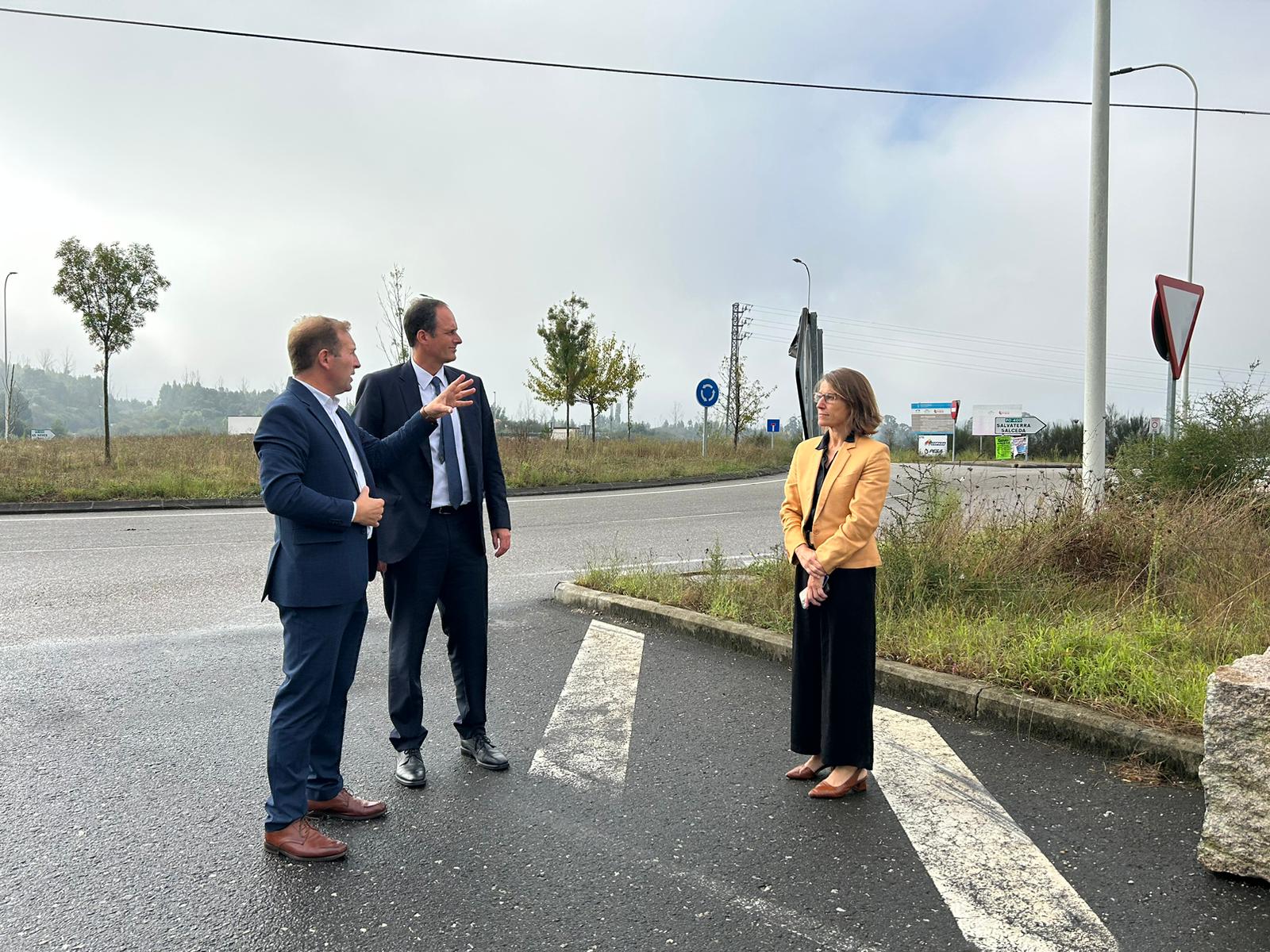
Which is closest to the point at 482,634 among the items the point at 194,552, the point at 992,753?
the point at 992,753

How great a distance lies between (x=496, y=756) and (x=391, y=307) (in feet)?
74.3

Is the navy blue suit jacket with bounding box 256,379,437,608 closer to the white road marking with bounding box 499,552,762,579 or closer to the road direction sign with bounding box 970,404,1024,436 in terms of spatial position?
the white road marking with bounding box 499,552,762,579

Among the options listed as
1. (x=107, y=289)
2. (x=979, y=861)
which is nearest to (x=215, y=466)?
(x=107, y=289)

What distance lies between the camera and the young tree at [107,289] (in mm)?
21062

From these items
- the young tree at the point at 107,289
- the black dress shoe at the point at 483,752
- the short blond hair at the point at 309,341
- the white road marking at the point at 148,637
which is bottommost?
the black dress shoe at the point at 483,752

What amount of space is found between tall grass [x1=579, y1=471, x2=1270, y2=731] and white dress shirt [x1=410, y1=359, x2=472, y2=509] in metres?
2.86

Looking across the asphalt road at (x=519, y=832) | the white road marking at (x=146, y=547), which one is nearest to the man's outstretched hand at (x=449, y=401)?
the asphalt road at (x=519, y=832)

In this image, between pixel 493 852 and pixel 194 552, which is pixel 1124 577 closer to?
pixel 493 852

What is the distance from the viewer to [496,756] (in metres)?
4.14

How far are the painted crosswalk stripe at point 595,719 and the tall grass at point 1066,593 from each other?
0.97 meters

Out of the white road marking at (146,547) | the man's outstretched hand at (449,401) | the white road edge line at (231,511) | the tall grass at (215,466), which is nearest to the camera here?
the man's outstretched hand at (449,401)

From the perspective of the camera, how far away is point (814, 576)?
3.93 metres

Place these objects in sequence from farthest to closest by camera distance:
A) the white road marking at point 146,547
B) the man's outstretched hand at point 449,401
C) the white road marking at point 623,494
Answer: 1. the white road marking at point 623,494
2. the white road marking at point 146,547
3. the man's outstretched hand at point 449,401

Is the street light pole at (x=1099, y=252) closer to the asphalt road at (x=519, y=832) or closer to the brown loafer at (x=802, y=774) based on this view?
the asphalt road at (x=519, y=832)
